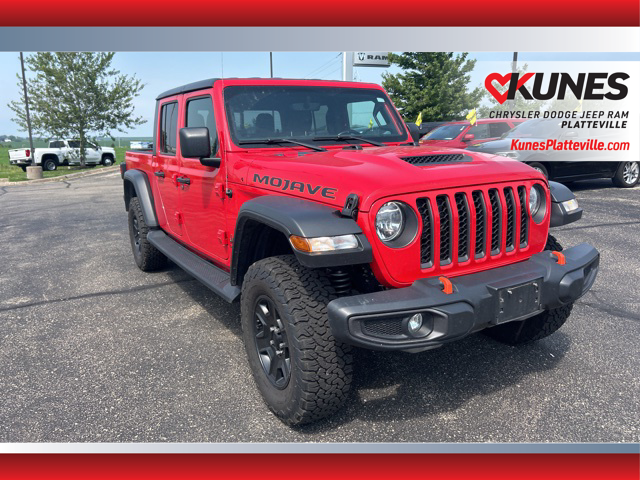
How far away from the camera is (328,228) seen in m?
2.29

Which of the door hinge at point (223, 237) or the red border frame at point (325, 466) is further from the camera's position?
the door hinge at point (223, 237)

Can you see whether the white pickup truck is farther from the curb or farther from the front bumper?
the front bumper

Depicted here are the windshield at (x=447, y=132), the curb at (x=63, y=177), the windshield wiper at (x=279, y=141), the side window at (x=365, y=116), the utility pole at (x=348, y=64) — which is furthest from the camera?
the curb at (x=63, y=177)

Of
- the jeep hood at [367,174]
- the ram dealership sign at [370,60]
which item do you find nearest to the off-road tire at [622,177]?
the ram dealership sign at [370,60]

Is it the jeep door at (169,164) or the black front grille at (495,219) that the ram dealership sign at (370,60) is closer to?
the jeep door at (169,164)

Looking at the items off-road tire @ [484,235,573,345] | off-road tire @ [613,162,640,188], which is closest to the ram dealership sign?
off-road tire @ [613,162,640,188]

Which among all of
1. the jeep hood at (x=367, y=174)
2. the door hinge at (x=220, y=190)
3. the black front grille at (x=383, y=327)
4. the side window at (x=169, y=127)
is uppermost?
the side window at (x=169, y=127)

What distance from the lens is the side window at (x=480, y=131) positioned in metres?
10.6

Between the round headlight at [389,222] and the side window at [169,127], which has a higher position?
the side window at [169,127]

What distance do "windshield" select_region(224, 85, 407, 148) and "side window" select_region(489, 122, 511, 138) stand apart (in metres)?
7.56

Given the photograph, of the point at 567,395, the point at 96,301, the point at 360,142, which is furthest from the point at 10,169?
the point at 567,395

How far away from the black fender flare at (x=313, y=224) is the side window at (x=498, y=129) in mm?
9190

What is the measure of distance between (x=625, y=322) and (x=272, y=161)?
9.87 ft

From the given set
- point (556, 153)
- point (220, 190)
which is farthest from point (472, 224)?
point (556, 153)
